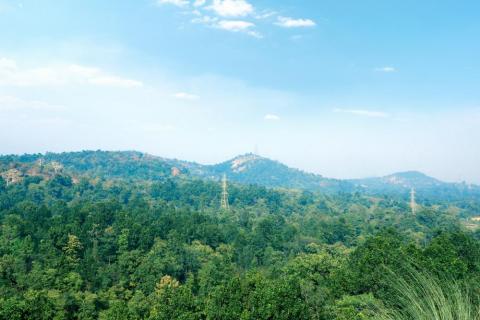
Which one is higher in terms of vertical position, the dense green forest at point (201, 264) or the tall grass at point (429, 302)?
the tall grass at point (429, 302)

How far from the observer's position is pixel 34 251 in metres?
35.6

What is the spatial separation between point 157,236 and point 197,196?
176 feet

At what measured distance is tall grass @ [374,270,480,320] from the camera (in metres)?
2.67

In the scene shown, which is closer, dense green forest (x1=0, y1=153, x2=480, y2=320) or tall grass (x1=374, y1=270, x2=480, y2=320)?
tall grass (x1=374, y1=270, x2=480, y2=320)

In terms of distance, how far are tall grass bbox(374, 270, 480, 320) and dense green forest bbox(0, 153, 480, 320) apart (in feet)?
0.41

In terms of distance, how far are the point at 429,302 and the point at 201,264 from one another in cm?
3657

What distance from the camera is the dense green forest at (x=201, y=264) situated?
66.9ft

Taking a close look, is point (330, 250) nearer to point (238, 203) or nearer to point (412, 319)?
point (412, 319)

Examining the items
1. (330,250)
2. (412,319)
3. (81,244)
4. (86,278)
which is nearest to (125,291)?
(86,278)

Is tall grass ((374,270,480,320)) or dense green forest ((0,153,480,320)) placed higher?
tall grass ((374,270,480,320))

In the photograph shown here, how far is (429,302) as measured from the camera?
8.83 feet

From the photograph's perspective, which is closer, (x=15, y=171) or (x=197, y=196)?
(x=15, y=171)

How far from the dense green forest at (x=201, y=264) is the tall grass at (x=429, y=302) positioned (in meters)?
0.12

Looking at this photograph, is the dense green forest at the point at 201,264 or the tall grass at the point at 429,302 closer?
the tall grass at the point at 429,302
